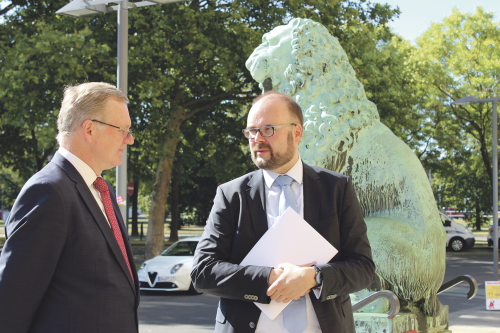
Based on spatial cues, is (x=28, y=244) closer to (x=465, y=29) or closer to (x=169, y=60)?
(x=169, y=60)

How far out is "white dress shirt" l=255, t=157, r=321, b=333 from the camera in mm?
2268

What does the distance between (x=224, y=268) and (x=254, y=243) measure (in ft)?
0.63

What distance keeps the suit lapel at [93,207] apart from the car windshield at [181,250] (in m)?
11.3

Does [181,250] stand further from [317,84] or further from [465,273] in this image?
[317,84]

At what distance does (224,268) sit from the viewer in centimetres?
221

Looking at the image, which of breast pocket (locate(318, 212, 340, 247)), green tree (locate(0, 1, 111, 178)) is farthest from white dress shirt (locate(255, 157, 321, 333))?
green tree (locate(0, 1, 111, 178))

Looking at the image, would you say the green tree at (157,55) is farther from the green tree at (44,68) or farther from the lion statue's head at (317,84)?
the lion statue's head at (317,84)

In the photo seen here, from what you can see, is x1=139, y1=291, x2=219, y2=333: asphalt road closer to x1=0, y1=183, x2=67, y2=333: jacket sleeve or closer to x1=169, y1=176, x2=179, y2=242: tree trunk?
x1=0, y1=183, x2=67, y2=333: jacket sleeve

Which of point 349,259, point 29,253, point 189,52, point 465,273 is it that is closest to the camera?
point 29,253

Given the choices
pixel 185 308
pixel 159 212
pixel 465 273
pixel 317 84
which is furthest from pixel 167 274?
pixel 317 84

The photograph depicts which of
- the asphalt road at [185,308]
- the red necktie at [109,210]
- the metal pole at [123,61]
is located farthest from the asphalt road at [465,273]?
the red necktie at [109,210]

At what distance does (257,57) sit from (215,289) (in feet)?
6.58

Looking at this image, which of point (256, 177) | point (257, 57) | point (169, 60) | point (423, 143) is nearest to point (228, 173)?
point (169, 60)

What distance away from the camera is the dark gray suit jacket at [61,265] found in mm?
1813
